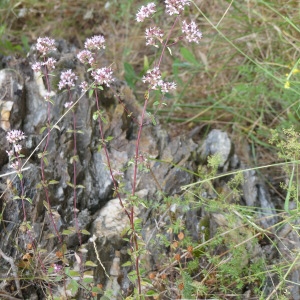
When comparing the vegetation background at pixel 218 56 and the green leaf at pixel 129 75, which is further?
the green leaf at pixel 129 75

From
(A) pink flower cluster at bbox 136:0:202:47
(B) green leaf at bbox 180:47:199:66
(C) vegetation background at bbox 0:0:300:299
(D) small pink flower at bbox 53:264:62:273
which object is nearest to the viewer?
(A) pink flower cluster at bbox 136:0:202:47

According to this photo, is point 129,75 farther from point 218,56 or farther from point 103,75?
point 103,75

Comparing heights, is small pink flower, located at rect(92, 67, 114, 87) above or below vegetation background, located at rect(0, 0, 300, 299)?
above

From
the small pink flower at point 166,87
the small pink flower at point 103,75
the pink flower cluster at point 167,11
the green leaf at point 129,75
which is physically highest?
the pink flower cluster at point 167,11

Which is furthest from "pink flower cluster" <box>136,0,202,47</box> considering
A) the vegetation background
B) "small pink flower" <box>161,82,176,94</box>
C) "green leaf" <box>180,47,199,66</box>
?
"green leaf" <box>180,47,199,66</box>

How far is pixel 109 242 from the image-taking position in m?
2.44

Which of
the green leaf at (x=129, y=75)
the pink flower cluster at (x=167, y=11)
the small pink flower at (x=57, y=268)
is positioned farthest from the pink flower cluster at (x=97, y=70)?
the green leaf at (x=129, y=75)

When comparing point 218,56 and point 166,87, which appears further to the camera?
point 218,56

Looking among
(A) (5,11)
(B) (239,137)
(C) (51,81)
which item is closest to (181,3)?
(C) (51,81)

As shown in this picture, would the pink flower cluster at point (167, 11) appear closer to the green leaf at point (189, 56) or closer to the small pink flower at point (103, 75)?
the small pink flower at point (103, 75)

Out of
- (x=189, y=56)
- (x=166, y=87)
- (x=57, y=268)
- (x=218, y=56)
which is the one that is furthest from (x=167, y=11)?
(x=218, y=56)

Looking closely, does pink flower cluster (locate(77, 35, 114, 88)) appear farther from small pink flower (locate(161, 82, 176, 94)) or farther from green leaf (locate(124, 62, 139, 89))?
green leaf (locate(124, 62, 139, 89))

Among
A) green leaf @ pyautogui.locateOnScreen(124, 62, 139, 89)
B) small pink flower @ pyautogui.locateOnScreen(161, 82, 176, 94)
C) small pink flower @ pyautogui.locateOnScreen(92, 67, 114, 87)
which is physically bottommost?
green leaf @ pyautogui.locateOnScreen(124, 62, 139, 89)

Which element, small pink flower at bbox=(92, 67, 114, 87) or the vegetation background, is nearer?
small pink flower at bbox=(92, 67, 114, 87)
